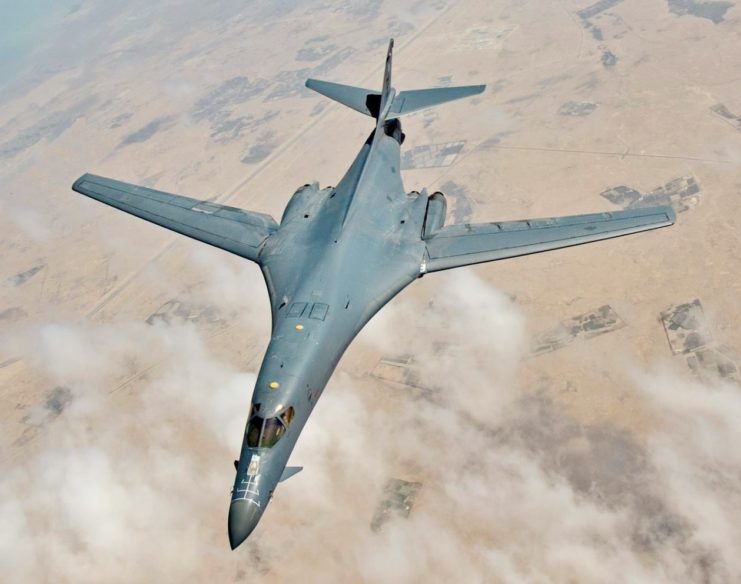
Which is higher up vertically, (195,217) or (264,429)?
(195,217)

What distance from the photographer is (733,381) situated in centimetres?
4038

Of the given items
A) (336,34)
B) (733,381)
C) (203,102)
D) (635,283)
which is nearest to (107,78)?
(203,102)

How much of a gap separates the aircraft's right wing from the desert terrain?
21.5m

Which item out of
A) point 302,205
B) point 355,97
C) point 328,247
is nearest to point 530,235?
point 328,247

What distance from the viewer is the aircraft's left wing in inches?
1085

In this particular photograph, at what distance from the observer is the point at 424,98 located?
111 ft

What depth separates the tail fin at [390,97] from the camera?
33.0 metres

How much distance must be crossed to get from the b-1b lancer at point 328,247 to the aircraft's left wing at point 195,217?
0.23ft

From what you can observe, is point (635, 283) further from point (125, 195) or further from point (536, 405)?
point (125, 195)

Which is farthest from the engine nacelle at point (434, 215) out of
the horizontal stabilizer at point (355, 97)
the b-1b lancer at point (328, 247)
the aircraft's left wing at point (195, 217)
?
the horizontal stabilizer at point (355, 97)

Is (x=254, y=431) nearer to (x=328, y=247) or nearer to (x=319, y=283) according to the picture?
(x=319, y=283)

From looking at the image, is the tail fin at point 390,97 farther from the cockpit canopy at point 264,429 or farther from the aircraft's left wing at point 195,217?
the cockpit canopy at point 264,429

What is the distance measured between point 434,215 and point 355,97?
41.0ft

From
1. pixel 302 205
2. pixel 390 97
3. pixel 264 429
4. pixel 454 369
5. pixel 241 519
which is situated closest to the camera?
pixel 241 519
